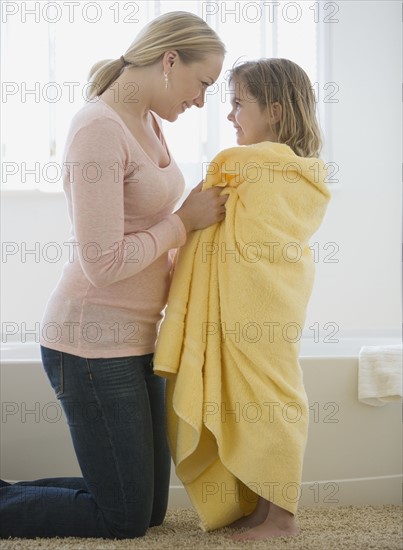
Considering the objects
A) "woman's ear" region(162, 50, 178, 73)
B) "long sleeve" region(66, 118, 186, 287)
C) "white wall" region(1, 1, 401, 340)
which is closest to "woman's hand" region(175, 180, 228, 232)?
"long sleeve" region(66, 118, 186, 287)

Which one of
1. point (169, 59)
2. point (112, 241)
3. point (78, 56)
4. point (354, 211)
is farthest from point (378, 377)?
point (78, 56)

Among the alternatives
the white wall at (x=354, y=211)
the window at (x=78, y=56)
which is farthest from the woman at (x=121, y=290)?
the white wall at (x=354, y=211)

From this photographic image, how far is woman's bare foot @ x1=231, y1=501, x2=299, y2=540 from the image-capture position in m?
1.87

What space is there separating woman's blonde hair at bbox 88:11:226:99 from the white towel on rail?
99 centimetres

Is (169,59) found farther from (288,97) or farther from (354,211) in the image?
(354,211)

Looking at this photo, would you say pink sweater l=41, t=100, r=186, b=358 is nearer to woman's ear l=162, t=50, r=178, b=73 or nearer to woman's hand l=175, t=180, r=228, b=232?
woman's hand l=175, t=180, r=228, b=232

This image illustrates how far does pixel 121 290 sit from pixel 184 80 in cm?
51

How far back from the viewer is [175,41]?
1.80m

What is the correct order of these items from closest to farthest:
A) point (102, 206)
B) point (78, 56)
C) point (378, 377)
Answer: point (102, 206)
point (378, 377)
point (78, 56)

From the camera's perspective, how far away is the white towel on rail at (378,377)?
2260 millimetres

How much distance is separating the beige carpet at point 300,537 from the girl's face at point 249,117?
98 centimetres

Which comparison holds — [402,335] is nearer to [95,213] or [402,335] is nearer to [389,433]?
[389,433]

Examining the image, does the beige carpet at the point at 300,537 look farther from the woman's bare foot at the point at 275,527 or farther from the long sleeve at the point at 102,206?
the long sleeve at the point at 102,206

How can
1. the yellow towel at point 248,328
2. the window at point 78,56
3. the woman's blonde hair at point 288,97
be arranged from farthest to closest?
the window at point 78,56
the woman's blonde hair at point 288,97
the yellow towel at point 248,328
